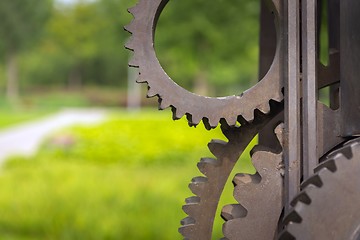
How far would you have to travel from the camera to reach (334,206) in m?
0.82

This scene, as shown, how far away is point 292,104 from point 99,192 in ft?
14.0

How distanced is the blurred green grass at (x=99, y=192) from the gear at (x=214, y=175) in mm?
Answer: 2212

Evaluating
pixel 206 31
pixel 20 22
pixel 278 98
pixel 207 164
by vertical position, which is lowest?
pixel 207 164

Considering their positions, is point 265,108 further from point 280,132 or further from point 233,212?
point 233,212

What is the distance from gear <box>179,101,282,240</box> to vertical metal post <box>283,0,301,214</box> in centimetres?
6

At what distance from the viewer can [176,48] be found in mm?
13773

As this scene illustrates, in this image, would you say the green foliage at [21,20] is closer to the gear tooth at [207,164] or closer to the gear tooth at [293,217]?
the gear tooth at [207,164]

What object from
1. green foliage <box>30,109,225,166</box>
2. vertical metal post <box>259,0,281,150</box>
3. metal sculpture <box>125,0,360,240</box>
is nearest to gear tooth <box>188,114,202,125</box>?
metal sculpture <box>125,0,360,240</box>

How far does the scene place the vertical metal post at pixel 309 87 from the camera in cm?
93

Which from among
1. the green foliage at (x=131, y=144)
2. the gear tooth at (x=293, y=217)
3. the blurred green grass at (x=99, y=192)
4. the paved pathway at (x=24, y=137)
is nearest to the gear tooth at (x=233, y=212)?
the gear tooth at (x=293, y=217)

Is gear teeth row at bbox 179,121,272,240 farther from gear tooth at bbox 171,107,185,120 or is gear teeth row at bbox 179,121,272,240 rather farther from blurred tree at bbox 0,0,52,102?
blurred tree at bbox 0,0,52,102

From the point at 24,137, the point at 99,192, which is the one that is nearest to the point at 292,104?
the point at 99,192

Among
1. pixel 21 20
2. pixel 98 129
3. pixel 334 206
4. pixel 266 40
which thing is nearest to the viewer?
pixel 334 206

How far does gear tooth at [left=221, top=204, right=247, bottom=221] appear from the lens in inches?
37.6
